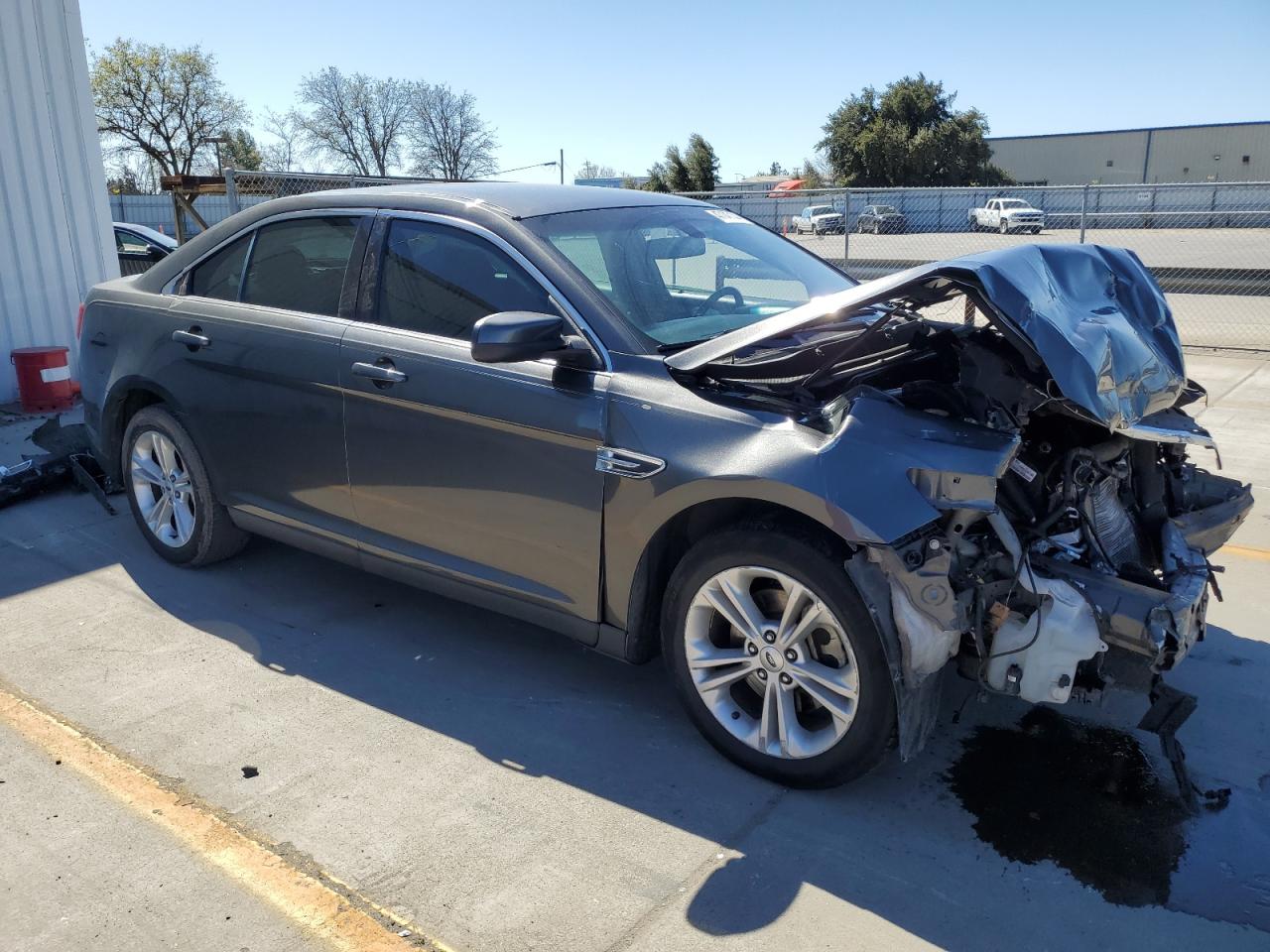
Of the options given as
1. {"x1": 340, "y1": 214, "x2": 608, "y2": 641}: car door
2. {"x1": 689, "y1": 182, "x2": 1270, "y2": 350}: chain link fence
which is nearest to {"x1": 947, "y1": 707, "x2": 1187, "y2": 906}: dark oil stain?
{"x1": 340, "y1": 214, "x2": 608, "y2": 641}: car door

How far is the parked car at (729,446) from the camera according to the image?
2.91 metres

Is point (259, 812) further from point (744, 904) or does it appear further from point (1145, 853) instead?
point (1145, 853)

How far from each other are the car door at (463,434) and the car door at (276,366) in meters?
0.13

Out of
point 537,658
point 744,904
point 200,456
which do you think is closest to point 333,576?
point 200,456

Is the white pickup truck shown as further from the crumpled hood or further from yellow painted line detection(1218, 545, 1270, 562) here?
the crumpled hood

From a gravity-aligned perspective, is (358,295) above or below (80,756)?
above

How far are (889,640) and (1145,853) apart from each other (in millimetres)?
962

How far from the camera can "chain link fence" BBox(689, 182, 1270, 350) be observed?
13.0 meters

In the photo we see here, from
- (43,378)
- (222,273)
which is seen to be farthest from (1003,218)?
(222,273)

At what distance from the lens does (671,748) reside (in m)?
3.41

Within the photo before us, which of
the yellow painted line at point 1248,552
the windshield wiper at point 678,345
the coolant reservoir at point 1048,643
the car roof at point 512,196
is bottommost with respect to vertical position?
the yellow painted line at point 1248,552

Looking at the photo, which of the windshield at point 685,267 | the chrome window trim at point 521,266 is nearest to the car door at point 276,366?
the chrome window trim at point 521,266

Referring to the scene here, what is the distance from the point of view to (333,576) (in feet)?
16.2

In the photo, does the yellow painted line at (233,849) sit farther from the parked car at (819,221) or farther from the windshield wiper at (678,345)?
the parked car at (819,221)
